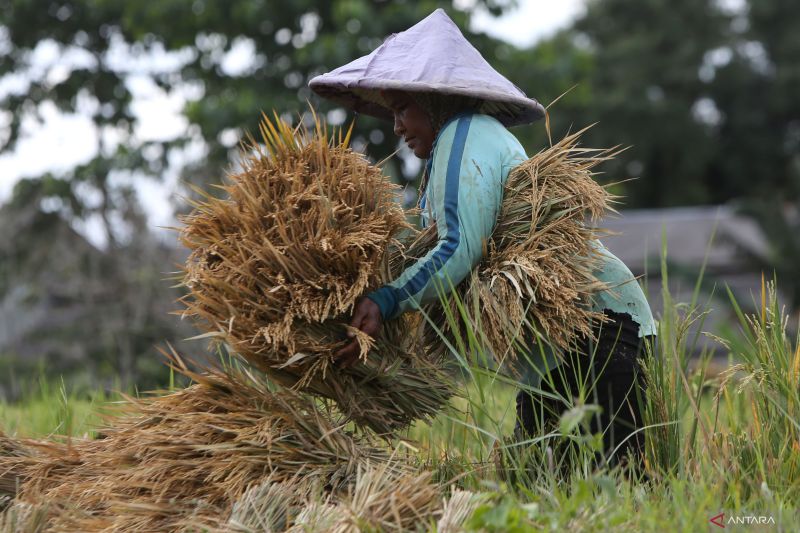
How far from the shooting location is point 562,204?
114 inches

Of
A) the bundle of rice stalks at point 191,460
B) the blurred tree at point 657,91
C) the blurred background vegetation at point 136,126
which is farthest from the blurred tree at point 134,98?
the blurred tree at point 657,91

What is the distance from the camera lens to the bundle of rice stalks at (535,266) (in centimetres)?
273

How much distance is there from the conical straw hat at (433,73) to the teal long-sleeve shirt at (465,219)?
0.10 meters

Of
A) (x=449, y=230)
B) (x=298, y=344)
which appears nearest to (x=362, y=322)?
(x=298, y=344)

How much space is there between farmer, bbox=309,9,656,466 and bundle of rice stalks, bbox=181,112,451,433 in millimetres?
100

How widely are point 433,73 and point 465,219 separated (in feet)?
1.55

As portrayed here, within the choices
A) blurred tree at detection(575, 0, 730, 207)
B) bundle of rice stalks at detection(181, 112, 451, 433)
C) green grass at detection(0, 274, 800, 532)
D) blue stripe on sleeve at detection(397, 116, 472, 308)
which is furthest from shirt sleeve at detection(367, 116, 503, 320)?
blurred tree at detection(575, 0, 730, 207)

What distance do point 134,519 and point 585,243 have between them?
1.50 m

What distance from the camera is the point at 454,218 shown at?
109 inches

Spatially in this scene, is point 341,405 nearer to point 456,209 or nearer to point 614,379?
point 456,209

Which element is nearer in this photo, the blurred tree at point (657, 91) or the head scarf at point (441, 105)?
the head scarf at point (441, 105)

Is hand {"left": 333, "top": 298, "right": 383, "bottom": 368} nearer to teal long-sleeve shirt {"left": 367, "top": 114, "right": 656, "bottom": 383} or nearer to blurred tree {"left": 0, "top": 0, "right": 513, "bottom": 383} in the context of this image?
teal long-sleeve shirt {"left": 367, "top": 114, "right": 656, "bottom": 383}

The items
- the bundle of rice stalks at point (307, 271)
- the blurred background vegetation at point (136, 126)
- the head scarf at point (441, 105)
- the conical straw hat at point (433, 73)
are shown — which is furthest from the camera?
the blurred background vegetation at point (136, 126)

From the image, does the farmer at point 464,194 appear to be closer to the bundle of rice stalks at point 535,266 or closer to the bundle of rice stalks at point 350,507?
the bundle of rice stalks at point 535,266
